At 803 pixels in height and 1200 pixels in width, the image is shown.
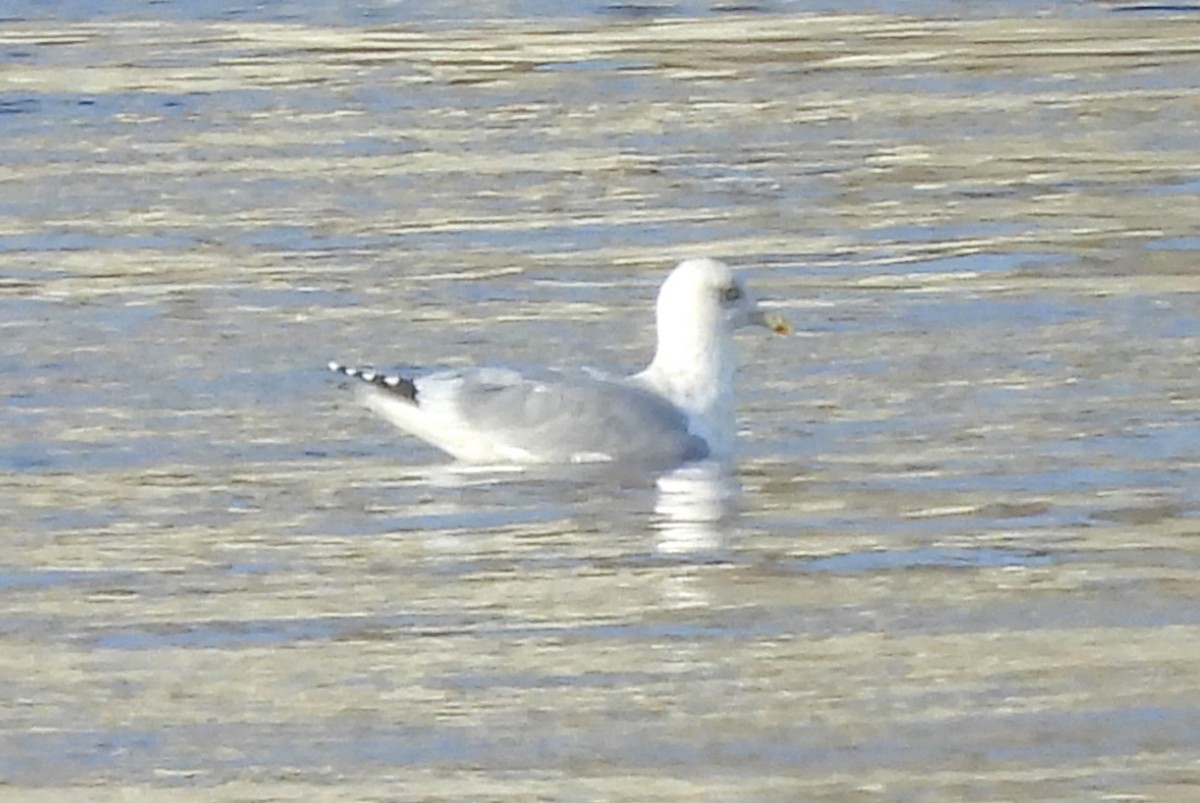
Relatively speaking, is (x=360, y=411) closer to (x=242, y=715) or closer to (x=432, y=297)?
(x=432, y=297)

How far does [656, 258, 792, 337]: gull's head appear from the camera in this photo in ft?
41.1

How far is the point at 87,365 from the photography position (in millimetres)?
13281

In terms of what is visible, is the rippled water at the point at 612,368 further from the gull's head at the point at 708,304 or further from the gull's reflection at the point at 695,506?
the gull's head at the point at 708,304

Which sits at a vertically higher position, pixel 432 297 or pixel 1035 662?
pixel 432 297

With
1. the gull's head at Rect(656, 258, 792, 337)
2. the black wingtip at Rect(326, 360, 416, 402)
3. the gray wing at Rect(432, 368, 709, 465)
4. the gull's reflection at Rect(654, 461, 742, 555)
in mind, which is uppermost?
the gull's head at Rect(656, 258, 792, 337)

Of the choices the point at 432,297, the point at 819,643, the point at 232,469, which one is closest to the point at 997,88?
the point at 432,297

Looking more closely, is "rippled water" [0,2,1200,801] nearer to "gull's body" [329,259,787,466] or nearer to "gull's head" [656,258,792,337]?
"gull's body" [329,259,787,466]

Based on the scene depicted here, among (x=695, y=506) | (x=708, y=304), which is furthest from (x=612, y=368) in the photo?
(x=695, y=506)

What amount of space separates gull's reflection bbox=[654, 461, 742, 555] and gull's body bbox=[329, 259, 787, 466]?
146 millimetres

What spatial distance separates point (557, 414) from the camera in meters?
12.0

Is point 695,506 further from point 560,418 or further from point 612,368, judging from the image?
Result: point 612,368

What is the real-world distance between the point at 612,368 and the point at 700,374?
1184 mm

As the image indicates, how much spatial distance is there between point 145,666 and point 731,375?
3604 mm

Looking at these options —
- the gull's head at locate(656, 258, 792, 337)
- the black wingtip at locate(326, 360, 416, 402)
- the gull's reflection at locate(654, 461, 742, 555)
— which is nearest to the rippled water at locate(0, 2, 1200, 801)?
the gull's reflection at locate(654, 461, 742, 555)
